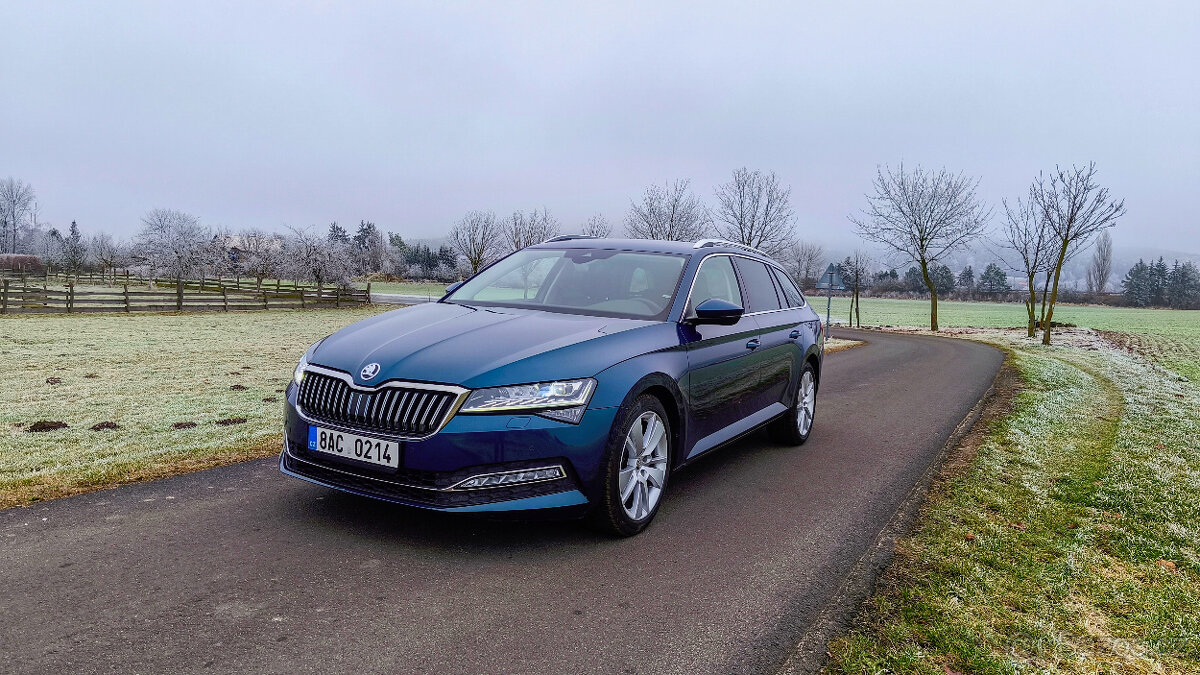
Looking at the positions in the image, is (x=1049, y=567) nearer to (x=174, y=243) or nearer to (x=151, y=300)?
(x=151, y=300)

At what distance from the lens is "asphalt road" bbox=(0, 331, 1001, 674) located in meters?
2.84

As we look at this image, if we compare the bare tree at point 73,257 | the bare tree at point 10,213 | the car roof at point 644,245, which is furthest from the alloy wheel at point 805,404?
the bare tree at point 10,213

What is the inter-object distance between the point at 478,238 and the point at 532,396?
56.1 metres

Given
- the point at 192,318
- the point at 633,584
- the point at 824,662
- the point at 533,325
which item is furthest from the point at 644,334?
the point at 192,318

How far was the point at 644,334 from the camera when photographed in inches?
174

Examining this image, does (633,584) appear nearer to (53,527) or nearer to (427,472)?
(427,472)

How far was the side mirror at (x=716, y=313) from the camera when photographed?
186 inches

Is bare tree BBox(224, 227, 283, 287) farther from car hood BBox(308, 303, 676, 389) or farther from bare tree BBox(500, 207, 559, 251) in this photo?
car hood BBox(308, 303, 676, 389)

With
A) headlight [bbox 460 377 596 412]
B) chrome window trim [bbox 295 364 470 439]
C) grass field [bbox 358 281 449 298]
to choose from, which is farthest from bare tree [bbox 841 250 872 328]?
grass field [bbox 358 281 449 298]

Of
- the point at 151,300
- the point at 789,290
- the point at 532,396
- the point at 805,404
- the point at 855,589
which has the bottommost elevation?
the point at 855,589

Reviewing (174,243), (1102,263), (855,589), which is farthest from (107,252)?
(1102,263)

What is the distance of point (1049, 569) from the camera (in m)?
3.89

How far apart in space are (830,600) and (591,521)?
1.28 metres

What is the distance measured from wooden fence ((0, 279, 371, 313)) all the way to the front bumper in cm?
2658
